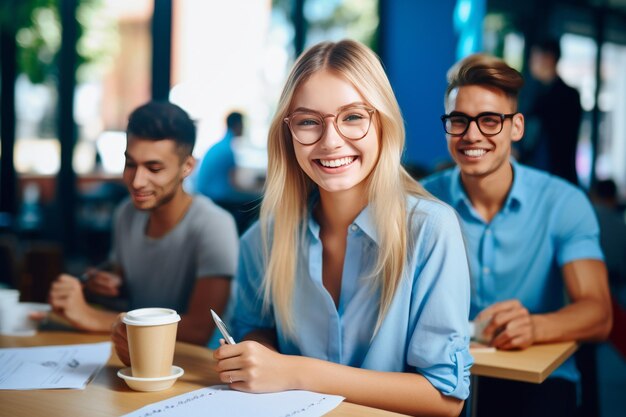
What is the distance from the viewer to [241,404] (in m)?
1.28

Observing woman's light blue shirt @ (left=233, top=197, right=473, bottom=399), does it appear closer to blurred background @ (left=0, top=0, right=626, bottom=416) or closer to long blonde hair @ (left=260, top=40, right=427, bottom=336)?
long blonde hair @ (left=260, top=40, right=427, bottom=336)

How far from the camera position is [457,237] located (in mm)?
1508

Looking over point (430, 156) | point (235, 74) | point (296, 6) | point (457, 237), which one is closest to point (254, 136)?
point (235, 74)

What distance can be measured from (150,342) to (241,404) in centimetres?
22

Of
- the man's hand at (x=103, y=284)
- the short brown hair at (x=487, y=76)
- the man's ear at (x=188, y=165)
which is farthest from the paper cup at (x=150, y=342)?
the short brown hair at (x=487, y=76)

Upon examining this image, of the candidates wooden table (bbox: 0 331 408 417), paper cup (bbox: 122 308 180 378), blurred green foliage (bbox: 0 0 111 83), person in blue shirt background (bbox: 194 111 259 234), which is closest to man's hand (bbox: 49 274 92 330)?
wooden table (bbox: 0 331 408 417)

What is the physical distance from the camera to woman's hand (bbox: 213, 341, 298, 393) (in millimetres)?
1333

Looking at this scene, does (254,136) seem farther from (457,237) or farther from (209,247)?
(457,237)

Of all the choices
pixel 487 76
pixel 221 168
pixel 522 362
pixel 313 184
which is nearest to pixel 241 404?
pixel 313 184

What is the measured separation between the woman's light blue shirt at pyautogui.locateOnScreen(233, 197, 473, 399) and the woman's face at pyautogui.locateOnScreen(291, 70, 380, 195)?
10 centimetres

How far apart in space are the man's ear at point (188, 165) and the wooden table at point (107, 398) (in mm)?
505

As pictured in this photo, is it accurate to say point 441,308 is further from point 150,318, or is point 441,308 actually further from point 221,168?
point 221,168

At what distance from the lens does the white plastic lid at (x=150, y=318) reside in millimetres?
1343

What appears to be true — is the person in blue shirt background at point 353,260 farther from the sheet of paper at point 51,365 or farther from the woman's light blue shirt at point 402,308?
the sheet of paper at point 51,365
